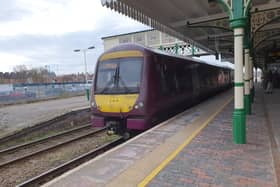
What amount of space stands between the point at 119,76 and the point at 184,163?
3828 mm

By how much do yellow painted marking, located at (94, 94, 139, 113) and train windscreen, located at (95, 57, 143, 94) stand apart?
0.15 m

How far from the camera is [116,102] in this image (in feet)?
23.5

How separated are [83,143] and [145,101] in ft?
10.9

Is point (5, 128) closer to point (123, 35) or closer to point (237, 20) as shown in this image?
point (237, 20)

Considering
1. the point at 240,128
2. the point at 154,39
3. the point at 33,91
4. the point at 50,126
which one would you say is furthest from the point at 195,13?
the point at 154,39

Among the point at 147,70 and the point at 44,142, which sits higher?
the point at 147,70

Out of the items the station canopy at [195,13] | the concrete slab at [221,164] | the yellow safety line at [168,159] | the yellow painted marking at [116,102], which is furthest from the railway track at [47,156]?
the station canopy at [195,13]

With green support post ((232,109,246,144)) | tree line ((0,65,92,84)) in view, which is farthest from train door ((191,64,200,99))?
tree line ((0,65,92,84))

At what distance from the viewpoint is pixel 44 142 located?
935cm

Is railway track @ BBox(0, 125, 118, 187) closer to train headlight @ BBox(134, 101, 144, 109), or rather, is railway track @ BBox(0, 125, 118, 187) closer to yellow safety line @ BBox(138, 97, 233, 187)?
train headlight @ BBox(134, 101, 144, 109)

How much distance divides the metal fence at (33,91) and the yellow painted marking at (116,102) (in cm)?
1796

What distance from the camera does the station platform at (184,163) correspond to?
3.61 meters

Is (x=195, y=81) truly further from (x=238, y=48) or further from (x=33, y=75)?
(x=33, y=75)

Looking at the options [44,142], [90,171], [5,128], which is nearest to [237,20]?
[90,171]
